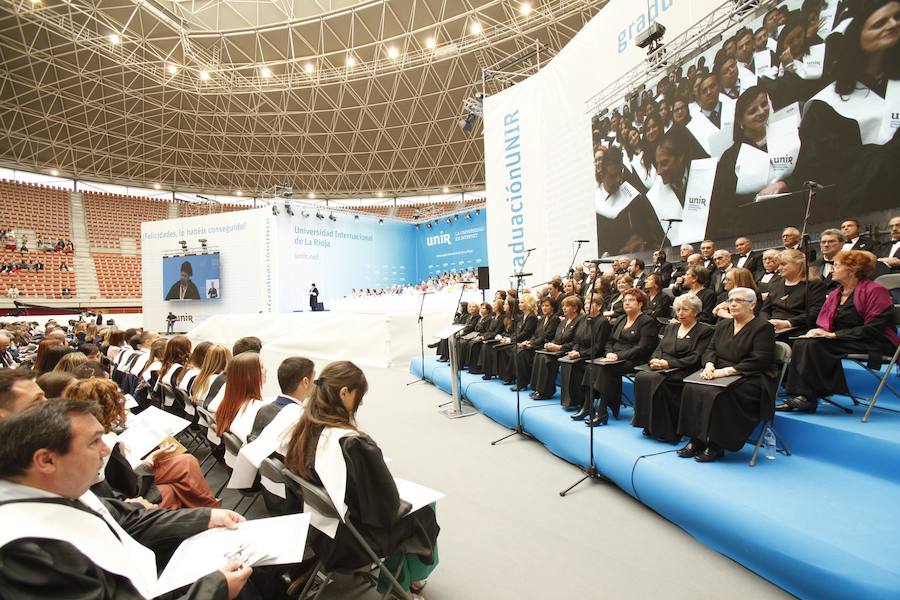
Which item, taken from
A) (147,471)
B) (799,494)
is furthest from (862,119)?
(147,471)

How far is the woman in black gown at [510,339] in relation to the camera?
19.0 ft

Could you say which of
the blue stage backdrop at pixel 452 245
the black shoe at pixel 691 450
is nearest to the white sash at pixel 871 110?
the black shoe at pixel 691 450

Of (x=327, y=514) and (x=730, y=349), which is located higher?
(x=730, y=349)

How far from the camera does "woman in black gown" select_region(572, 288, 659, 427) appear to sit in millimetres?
3740

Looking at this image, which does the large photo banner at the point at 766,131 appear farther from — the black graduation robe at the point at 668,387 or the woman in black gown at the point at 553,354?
the woman in black gown at the point at 553,354

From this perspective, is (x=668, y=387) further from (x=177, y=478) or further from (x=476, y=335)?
(x=476, y=335)

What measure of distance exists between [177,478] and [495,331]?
488 cm

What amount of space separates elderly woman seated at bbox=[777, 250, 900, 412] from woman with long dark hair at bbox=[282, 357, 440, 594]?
9.00 ft

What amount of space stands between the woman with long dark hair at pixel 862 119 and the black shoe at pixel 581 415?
11.1 ft

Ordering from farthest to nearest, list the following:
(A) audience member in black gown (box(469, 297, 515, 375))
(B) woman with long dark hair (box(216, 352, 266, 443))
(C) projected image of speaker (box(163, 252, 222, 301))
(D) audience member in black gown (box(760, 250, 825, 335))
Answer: (C) projected image of speaker (box(163, 252, 222, 301)) < (A) audience member in black gown (box(469, 297, 515, 375)) < (D) audience member in black gown (box(760, 250, 825, 335)) < (B) woman with long dark hair (box(216, 352, 266, 443))

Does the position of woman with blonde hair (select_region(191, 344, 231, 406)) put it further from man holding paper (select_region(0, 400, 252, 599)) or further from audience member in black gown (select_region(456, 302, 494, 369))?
audience member in black gown (select_region(456, 302, 494, 369))

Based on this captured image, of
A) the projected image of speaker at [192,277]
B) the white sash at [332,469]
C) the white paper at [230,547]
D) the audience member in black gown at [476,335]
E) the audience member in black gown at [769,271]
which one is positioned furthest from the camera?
the projected image of speaker at [192,277]

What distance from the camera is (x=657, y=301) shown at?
4895 mm

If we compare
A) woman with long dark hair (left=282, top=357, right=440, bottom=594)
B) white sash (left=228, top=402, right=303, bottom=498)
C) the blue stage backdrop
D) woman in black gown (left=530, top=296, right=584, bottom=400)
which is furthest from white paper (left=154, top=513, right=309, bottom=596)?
the blue stage backdrop
